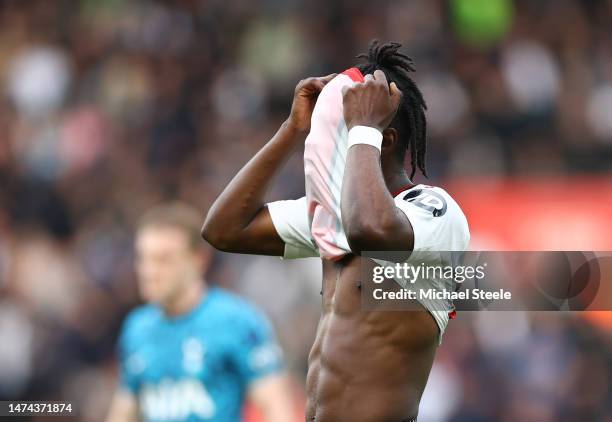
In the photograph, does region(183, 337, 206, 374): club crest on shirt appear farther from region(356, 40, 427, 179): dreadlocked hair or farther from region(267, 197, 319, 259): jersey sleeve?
region(356, 40, 427, 179): dreadlocked hair

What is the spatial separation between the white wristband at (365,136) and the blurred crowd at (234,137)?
17.0 ft

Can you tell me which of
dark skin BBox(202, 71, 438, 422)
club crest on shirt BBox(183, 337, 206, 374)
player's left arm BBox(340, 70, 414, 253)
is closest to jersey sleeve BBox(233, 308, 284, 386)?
club crest on shirt BBox(183, 337, 206, 374)

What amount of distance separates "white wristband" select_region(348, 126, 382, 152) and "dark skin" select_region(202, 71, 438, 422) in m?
0.02

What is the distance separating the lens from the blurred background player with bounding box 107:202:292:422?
662cm

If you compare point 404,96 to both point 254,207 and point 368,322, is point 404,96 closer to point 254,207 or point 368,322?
point 254,207

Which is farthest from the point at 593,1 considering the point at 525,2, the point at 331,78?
the point at 331,78

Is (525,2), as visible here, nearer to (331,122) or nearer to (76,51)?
(76,51)

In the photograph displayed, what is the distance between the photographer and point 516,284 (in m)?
5.95

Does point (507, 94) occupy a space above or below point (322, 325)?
above

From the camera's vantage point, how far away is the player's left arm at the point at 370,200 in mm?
3795

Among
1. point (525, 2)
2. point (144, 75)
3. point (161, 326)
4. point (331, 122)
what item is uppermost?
point (525, 2)

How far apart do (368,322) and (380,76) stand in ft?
2.77

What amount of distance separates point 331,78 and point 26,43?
8883 mm

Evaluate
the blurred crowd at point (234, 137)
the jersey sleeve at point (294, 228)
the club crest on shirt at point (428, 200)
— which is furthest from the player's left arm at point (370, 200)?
the blurred crowd at point (234, 137)
